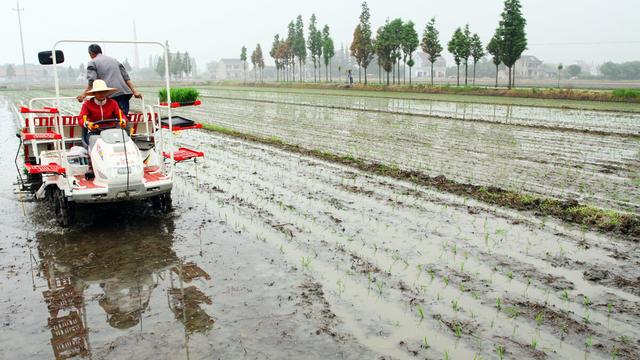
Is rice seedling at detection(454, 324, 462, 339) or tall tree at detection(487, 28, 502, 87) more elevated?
tall tree at detection(487, 28, 502, 87)

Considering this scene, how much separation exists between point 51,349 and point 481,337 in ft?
12.2

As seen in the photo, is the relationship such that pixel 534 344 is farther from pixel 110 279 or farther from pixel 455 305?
pixel 110 279

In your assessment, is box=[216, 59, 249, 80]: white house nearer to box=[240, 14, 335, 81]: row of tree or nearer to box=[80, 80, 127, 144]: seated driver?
box=[240, 14, 335, 81]: row of tree

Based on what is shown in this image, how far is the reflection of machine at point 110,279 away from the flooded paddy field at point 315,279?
2 centimetres

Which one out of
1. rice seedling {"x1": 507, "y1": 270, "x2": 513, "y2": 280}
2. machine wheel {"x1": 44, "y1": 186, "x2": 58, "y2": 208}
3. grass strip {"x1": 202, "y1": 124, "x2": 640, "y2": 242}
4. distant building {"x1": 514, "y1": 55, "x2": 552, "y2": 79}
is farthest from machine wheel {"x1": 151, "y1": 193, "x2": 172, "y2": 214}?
distant building {"x1": 514, "y1": 55, "x2": 552, "y2": 79}

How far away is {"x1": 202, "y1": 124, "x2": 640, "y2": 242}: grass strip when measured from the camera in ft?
23.3

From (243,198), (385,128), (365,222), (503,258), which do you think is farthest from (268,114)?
(503,258)

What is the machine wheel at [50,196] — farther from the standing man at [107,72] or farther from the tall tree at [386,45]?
the tall tree at [386,45]

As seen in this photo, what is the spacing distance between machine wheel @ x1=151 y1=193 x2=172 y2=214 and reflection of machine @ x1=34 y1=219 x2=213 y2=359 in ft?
2.03

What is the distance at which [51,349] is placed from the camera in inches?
165

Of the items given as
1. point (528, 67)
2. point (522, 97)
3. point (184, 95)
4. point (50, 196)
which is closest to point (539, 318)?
point (50, 196)

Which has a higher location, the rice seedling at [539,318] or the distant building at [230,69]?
the distant building at [230,69]

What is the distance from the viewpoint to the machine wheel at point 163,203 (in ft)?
25.9

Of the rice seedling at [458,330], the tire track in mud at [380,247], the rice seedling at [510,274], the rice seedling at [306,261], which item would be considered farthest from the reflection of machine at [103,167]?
the rice seedling at [510,274]
